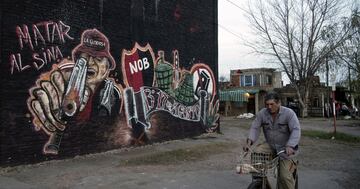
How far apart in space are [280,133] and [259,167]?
2.19ft

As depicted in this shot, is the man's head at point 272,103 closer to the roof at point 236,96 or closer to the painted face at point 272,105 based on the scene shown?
Result: the painted face at point 272,105

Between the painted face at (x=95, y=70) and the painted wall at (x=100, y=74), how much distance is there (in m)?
0.03

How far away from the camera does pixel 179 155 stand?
1243 cm

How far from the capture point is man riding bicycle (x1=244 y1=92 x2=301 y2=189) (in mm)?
5969

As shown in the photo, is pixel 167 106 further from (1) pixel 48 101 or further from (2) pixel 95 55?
(1) pixel 48 101

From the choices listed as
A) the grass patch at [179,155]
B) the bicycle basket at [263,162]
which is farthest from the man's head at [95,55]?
the bicycle basket at [263,162]

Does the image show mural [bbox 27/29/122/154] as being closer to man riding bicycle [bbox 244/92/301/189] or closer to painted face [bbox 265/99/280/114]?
man riding bicycle [bbox 244/92/301/189]

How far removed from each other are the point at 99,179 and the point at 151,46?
6.54 metres

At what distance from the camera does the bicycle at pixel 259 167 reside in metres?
5.60

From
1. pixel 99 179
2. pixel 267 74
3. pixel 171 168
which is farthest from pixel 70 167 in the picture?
pixel 267 74

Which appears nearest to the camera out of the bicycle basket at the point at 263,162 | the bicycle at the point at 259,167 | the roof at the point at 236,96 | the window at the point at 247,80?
the bicycle at the point at 259,167

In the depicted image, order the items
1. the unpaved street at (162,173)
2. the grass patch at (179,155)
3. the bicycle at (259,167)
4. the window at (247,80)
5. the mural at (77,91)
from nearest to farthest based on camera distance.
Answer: the bicycle at (259,167) → the unpaved street at (162,173) → the mural at (77,91) → the grass patch at (179,155) → the window at (247,80)

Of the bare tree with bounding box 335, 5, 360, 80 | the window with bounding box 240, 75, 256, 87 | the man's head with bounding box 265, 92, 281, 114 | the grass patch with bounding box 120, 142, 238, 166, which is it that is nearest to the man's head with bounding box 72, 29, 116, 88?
the grass patch with bounding box 120, 142, 238, 166

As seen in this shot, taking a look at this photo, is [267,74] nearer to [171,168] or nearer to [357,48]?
[357,48]
